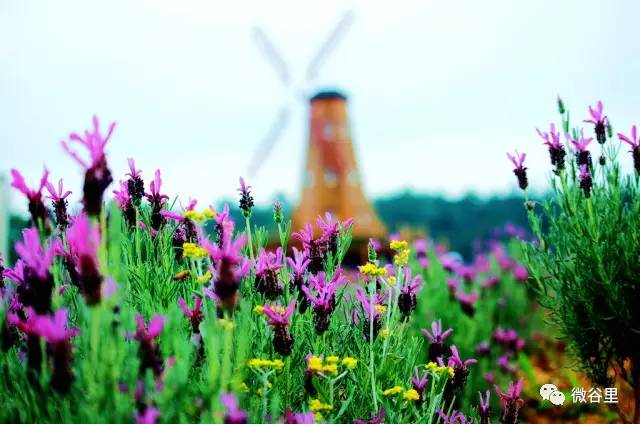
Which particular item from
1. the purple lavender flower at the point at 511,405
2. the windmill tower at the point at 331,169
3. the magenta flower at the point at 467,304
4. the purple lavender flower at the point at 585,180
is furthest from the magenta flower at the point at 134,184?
the windmill tower at the point at 331,169

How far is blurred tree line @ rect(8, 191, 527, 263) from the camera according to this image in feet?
84.3

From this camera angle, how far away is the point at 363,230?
1647 cm

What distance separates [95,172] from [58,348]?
1.06ft

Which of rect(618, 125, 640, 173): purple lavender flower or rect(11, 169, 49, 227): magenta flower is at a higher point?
rect(618, 125, 640, 173): purple lavender flower

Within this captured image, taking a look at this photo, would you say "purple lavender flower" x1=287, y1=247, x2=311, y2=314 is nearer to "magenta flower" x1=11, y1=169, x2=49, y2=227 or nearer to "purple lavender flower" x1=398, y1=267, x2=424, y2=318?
"purple lavender flower" x1=398, y1=267, x2=424, y2=318

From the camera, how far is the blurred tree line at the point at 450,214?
84.3ft

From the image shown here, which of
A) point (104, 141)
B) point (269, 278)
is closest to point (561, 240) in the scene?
point (269, 278)

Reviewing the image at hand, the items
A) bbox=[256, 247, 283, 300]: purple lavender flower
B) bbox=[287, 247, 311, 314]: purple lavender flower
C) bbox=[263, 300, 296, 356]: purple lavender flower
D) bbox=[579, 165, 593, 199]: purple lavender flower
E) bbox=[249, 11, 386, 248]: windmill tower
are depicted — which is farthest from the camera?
bbox=[249, 11, 386, 248]: windmill tower

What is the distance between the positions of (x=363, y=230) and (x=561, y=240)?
14141 millimetres

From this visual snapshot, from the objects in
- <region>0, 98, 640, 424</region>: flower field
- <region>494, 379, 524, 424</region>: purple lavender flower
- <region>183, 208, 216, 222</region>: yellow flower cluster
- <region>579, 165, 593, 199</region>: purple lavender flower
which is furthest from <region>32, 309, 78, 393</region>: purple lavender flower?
<region>579, 165, 593, 199</region>: purple lavender flower

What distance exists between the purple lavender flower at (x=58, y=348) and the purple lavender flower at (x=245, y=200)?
0.68 meters

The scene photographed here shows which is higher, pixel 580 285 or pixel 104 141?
pixel 104 141

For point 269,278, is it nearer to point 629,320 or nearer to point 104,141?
point 104,141

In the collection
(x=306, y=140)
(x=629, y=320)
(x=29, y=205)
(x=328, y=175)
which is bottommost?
(x=629, y=320)
